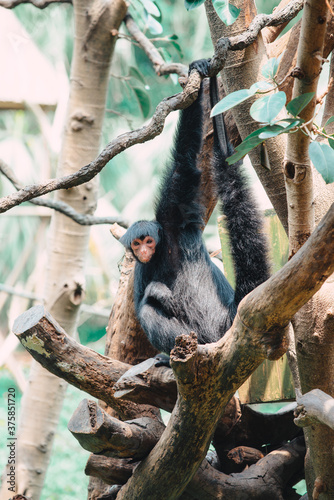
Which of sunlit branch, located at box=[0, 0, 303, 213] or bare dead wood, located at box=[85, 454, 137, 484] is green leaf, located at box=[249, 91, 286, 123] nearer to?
sunlit branch, located at box=[0, 0, 303, 213]

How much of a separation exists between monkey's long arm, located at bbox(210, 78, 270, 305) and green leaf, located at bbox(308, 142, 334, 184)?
103 centimetres

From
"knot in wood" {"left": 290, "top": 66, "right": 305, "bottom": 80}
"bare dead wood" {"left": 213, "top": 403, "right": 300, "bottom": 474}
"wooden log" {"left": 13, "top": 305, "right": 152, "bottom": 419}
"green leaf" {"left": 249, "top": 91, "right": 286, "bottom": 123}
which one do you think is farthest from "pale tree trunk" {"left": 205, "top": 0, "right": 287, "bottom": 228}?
"bare dead wood" {"left": 213, "top": 403, "right": 300, "bottom": 474}

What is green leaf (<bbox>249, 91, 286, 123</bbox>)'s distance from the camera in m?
1.71

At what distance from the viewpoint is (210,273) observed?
3.51 m

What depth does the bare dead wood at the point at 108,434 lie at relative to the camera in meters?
2.36

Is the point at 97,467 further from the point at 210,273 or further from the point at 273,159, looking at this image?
the point at 273,159

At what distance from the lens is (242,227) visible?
2.83 metres

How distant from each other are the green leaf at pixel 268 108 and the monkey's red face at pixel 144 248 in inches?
70.3

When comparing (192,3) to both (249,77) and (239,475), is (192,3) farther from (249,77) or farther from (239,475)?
(239,475)

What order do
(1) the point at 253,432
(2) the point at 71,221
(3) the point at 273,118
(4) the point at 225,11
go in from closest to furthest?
1. (3) the point at 273,118
2. (4) the point at 225,11
3. (1) the point at 253,432
4. (2) the point at 71,221

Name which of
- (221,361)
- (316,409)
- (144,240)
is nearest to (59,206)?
(144,240)

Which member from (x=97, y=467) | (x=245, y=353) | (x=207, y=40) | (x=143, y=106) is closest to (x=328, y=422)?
(x=245, y=353)

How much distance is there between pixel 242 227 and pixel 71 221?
2495mm

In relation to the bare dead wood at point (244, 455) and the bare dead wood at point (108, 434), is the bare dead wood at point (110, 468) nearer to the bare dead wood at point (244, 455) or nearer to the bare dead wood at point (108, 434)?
the bare dead wood at point (108, 434)
